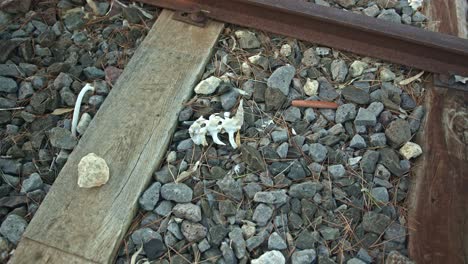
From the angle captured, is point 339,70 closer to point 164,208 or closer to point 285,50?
point 285,50

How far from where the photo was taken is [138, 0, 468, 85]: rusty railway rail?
3.05m

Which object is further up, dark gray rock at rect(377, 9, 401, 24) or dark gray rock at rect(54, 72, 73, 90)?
dark gray rock at rect(377, 9, 401, 24)

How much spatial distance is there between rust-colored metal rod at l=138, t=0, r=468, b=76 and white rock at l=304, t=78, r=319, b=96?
318 mm

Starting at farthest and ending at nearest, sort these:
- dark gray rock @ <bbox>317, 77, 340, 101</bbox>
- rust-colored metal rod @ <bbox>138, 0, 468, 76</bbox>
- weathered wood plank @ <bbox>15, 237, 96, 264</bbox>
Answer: rust-colored metal rod @ <bbox>138, 0, 468, 76</bbox>, dark gray rock @ <bbox>317, 77, 340, 101</bbox>, weathered wood plank @ <bbox>15, 237, 96, 264</bbox>

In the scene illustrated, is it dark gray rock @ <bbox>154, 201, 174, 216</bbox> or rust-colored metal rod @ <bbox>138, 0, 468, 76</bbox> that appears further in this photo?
rust-colored metal rod @ <bbox>138, 0, 468, 76</bbox>

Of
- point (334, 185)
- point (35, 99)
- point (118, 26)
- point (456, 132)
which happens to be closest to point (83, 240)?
point (35, 99)

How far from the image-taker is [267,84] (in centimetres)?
296

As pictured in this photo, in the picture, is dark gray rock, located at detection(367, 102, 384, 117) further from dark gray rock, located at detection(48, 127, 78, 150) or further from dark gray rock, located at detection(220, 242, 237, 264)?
dark gray rock, located at detection(48, 127, 78, 150)

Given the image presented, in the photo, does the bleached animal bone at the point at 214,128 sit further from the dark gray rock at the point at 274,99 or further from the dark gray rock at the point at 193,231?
the dark gray rock at the point at 193,231

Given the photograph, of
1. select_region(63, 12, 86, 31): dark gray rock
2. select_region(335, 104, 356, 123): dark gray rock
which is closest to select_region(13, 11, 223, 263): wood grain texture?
select_region(63, 12, 86, 31): dark gray rock

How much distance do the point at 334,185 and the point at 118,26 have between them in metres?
1.67

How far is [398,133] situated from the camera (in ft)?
9.15

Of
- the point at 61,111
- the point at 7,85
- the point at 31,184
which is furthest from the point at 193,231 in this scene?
the point at 7,85

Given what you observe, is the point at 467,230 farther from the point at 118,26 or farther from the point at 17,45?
the point at 17,45
